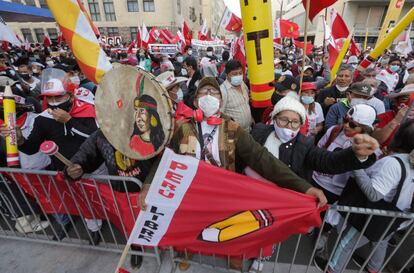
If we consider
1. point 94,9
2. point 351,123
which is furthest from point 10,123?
point 94,9

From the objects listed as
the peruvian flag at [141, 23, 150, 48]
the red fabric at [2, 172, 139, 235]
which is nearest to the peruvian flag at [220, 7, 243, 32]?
the peruvian flag at [141, 23, 150, 48]

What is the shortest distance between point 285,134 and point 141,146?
49.3 inches

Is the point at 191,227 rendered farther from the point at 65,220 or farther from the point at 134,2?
the point at 134,2

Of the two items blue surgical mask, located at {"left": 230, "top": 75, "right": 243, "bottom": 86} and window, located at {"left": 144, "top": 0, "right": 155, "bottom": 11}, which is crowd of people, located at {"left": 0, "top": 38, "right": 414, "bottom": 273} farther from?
window, located at {"left": 144, "top": 0, "right": 155, "bottom": 11}

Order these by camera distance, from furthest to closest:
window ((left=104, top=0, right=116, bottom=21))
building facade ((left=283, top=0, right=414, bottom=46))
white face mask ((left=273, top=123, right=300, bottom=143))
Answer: window ((left=104, top=0, right=116, bottom=21)) < building facade ((left=283, top=0, right=414, bottom=46)) < white face mask ((left=273, top=123, right=300, bottom=143))

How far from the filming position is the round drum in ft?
4.77

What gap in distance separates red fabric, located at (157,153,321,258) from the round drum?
24 centimetres

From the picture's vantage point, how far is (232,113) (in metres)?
3.30

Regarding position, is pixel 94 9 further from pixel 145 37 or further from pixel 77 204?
pixel 77 204

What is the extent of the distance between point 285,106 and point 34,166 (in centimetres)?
290

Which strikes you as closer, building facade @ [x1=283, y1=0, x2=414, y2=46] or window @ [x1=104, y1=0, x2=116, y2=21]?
building facade @ [x1=283, y1=0, x2=414, y2=46]

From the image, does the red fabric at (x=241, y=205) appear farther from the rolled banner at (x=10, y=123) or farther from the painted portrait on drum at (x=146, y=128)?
the rolled banner at (x=10, y=123)

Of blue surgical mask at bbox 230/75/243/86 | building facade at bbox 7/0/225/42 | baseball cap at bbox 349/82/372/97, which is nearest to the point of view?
baseball cap at bbox 349/82/372/97

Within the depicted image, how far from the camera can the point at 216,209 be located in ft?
5.93
